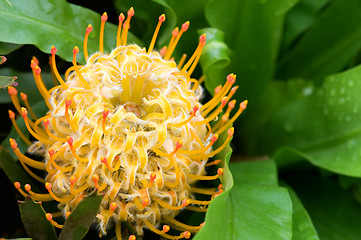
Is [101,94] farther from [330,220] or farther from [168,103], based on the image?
[330,220]

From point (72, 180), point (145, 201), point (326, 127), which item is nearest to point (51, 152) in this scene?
point (72, 180)

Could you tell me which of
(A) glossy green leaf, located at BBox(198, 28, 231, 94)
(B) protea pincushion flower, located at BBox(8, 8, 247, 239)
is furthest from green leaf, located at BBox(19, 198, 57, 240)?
(A) glossy green leaf, located at BBox(198, 28, 231, 94)

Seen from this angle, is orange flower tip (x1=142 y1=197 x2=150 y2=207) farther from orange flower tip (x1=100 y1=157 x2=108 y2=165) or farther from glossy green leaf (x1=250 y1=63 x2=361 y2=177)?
glossy green leaf (x1=250 y1=63 x2=361 y2=177)

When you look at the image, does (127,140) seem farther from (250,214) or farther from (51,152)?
(250,214)

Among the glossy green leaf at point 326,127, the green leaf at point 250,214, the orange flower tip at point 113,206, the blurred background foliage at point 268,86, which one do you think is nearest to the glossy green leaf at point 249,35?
the blurred background foliage at point 268,86

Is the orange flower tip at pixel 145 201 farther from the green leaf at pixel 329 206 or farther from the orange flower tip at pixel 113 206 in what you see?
the green leaf at pixel 329 206

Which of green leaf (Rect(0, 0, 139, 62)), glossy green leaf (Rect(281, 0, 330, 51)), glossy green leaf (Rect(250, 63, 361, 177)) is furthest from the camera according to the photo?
glossy green leaf (Rect(281, 0, 330, 51))

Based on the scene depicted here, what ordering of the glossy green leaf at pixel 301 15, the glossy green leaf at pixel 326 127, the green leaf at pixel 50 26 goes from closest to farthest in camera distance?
the green leaf at pixel 50 26 < the glossy green leaf at pixel 326 127 < the glossy green leaf at pixel 301 15
